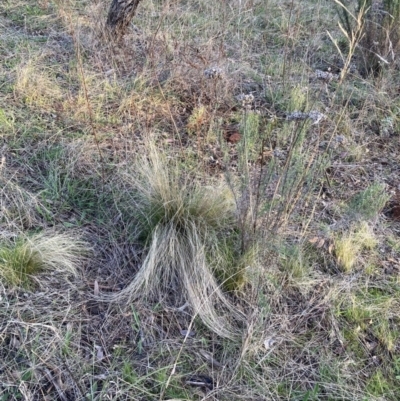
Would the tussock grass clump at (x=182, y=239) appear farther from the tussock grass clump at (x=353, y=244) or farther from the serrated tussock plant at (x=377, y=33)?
the serrated tussock plant at (x=377, y=33)

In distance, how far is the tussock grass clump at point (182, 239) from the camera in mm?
2336

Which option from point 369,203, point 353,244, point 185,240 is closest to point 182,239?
point 185,240

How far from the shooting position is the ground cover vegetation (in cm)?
211

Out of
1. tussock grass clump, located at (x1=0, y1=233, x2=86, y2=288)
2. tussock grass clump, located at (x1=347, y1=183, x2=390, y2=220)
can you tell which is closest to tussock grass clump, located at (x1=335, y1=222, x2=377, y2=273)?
tussock grass clump, located at (x1=347, y1=183, x2=390, y2=220)

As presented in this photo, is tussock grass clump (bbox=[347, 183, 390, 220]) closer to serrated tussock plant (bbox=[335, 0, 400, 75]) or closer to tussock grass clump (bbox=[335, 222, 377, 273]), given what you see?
tussock grass clump (bbox=[335, 222, 377, 273])

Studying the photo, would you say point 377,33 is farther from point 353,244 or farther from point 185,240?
point 185,240

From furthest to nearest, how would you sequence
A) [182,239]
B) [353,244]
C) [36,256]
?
[353,244] → [182,239] → [36,256]

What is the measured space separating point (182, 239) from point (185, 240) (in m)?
0.02

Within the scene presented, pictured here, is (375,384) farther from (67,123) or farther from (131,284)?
(67,123)

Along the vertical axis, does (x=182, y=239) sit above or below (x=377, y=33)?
below

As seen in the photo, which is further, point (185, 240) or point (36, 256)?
point (185, 240)

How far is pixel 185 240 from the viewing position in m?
2.48

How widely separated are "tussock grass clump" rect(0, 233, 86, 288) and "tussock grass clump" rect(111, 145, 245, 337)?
313 mm

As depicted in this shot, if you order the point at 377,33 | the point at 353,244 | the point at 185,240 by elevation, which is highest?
the point at 377,33
